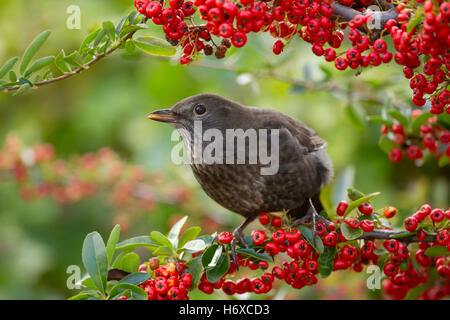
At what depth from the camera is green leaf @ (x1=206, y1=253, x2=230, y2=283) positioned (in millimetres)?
2441

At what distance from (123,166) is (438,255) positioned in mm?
2649

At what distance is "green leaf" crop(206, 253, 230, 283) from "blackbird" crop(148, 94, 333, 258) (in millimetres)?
472

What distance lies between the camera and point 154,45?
237 cm

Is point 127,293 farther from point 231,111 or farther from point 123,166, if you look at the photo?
point 123,166

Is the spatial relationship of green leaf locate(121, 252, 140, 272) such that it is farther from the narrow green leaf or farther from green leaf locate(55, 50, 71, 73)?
green leaf locate(55, 50, 71, 73)

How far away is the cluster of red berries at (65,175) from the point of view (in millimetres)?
4258

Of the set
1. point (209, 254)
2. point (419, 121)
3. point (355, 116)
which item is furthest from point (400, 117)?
point (209, 254)

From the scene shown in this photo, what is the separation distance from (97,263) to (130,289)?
Result: 181 mm

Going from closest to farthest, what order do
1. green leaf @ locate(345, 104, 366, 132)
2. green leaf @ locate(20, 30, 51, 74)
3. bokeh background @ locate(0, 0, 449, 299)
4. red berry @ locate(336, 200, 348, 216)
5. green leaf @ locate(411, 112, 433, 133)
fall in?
green leaf @ locate(20, 30, 51, 74)
red berry @ locate(336, 200, 348, 216)
green leaf @ locate(411, 112, 433, 133)
green leaf @ locate(345, 104, 366, 132)
bokeh background @ locate(0, 0, 449, 299)

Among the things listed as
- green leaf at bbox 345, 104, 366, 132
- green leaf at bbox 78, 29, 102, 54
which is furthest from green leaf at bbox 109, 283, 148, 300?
green leaf at bbox 345, 104, 366, 132

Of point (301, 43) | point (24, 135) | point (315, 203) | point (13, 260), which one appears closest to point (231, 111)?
point (315, 203)

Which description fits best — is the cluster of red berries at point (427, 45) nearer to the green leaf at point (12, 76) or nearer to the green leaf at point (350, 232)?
the green leaf at point (350, 232)

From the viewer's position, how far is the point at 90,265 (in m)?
2.36
